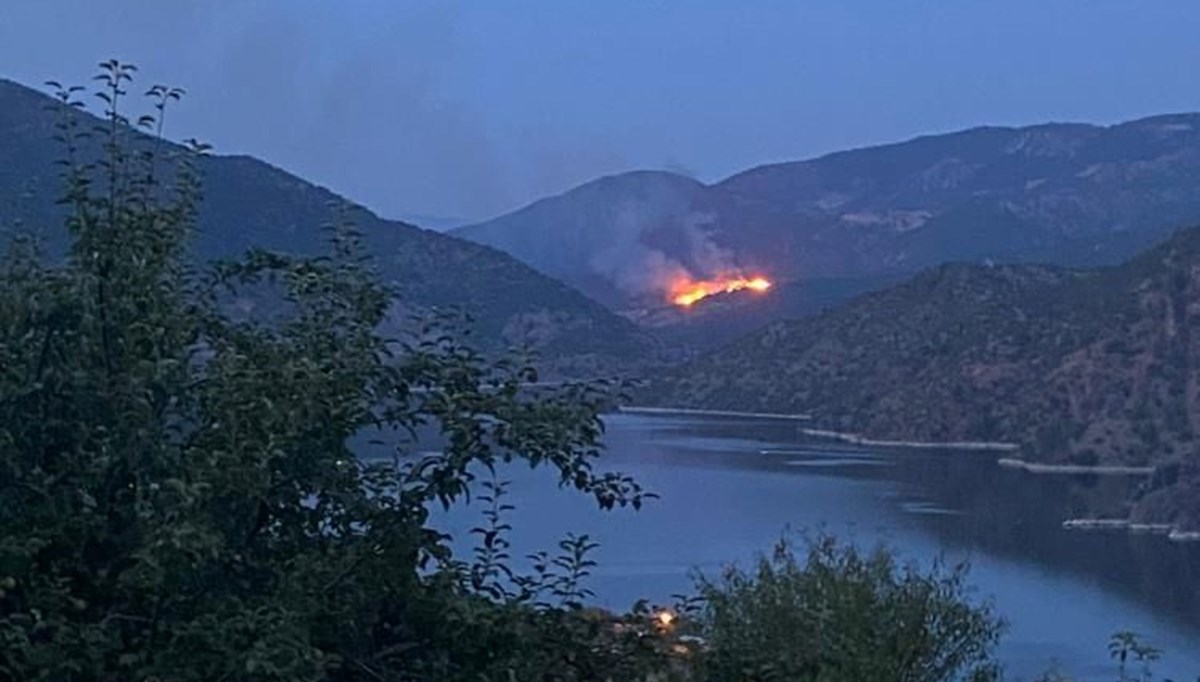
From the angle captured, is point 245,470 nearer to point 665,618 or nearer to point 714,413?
point 665,618

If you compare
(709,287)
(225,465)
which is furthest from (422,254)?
(709,287)

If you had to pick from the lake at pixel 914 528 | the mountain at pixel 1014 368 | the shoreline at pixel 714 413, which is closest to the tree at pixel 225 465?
the lake at pixel 914 528

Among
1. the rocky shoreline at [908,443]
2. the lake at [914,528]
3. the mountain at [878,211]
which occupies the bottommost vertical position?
the lake at [914,528]

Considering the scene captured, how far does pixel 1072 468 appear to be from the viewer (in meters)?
63.3

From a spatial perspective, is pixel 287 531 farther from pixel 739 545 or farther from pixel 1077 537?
pixel 1077 537

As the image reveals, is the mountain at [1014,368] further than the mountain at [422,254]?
Yes

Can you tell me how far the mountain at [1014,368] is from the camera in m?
62.6

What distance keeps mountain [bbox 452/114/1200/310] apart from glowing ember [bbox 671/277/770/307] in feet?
6.29

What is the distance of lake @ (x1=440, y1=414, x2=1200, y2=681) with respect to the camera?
99.8 feet

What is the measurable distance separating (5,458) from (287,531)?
0.65 meters

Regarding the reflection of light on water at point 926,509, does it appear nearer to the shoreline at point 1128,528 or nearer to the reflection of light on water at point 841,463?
the shoreline at point 1128,528

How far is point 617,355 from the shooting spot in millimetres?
80188

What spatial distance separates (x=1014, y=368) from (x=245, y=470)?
224ft

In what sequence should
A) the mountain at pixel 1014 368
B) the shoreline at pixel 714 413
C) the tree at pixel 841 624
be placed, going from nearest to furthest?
the tree at pixel 841 624, the mountain at pixel 1014 368, the shoreline at pixel 714 413
